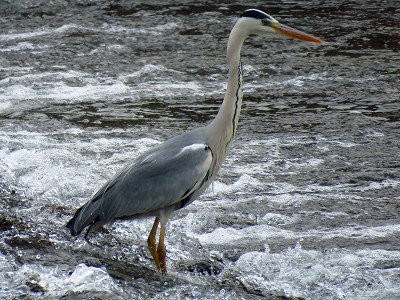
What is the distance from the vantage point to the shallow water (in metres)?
5.31

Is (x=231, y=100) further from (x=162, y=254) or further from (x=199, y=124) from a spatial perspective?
(x=199, y=124)

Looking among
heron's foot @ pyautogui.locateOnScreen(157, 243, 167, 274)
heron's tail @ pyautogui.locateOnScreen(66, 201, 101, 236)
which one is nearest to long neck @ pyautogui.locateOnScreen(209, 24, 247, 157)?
heron's foot @ pyautogui.locateOnScreen(157, 243, 167, 274)

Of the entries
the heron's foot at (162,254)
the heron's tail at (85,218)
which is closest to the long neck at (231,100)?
the heron's foot at (162,254)

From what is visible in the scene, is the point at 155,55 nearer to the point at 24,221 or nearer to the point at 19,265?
the point at 24,221

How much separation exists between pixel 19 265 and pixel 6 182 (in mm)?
1866

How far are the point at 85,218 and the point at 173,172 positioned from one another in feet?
2.03

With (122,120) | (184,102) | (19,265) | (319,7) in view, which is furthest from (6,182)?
(319,7)

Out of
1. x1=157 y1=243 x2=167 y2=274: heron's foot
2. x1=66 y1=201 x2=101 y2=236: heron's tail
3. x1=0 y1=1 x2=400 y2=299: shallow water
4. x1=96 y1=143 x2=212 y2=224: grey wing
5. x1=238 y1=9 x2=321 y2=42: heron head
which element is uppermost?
x1=238 y1=9 x2=321 y2=42: heron head

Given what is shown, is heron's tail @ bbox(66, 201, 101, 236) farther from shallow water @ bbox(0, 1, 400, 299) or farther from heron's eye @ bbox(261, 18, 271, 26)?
heron's eye @ bbox(261, 18, 271, 26)

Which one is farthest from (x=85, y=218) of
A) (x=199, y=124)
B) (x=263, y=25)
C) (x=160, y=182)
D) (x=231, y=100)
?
(x=199, y=124)

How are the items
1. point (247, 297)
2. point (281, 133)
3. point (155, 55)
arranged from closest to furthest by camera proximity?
1. point (247, 297)
2. point (281, 133)
3. point (155, 55)

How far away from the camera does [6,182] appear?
673 centimetres

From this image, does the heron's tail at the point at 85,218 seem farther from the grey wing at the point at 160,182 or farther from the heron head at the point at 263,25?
the heron head at the point at 263,25

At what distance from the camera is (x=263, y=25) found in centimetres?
565
